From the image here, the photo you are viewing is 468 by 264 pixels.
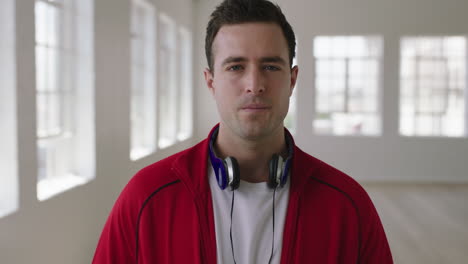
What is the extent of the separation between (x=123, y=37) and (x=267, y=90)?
175 inches

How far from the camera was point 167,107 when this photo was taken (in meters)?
8.58

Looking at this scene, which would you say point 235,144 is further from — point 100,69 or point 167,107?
point 167,107

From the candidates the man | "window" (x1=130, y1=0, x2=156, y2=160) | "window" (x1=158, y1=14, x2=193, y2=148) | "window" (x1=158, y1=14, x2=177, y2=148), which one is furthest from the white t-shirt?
"window" (x1=158, y1=14, x2=177, y2=148)

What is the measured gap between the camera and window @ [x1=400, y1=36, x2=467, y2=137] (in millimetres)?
9812

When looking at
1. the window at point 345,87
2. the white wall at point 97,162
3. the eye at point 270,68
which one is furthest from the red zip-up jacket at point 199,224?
the window at point 345,87

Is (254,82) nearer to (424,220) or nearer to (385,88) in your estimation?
(424,220)

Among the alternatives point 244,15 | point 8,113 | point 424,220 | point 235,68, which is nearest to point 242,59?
point 235,68

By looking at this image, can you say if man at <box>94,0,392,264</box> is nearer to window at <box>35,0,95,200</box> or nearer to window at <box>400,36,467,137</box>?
window at <box>35,0,95,200</box>

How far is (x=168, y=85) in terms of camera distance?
8578 mm

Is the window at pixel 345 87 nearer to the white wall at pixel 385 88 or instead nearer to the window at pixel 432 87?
the white wall at pixel 385 88

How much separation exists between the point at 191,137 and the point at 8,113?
281 inches

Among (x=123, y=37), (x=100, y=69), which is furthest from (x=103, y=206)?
(x=123, y=37)

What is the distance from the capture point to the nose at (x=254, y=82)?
4.55ft

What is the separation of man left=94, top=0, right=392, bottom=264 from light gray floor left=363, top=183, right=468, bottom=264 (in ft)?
12.2
